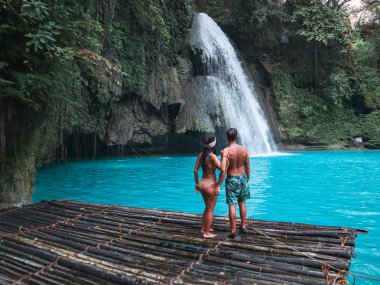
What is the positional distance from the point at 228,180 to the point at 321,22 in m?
21.4

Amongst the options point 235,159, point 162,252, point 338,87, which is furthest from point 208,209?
point 338,87

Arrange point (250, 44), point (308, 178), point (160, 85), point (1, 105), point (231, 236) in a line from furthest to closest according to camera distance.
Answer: point (250, 44) < point (160, 85) < point (308, 178) < point (1, 105) < point (231, 236)

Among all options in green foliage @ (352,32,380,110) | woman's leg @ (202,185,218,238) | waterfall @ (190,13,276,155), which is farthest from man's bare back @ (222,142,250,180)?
green foliage @ (352,32,380,110)

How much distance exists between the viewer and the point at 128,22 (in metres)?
17.5

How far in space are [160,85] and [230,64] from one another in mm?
5314

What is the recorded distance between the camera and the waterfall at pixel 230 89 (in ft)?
68.7

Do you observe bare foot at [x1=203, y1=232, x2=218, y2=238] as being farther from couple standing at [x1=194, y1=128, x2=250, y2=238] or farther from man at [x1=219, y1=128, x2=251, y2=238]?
man at [x1=219, y1=128, x2=251, y2=238]

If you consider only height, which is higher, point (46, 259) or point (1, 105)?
point (1, 105)

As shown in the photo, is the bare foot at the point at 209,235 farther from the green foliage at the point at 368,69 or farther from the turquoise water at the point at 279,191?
the green foliage at the point at 368,69

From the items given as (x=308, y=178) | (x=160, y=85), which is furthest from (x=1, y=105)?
(x=160, y=85)

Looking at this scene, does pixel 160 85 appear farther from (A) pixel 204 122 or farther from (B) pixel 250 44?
(B) pixel 250 44

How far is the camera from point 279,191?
9555 millimetres

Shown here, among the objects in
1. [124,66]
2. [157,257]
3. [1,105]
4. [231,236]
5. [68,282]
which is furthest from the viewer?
[124,66]

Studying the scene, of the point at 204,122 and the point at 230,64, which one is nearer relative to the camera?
the point at 204,122
